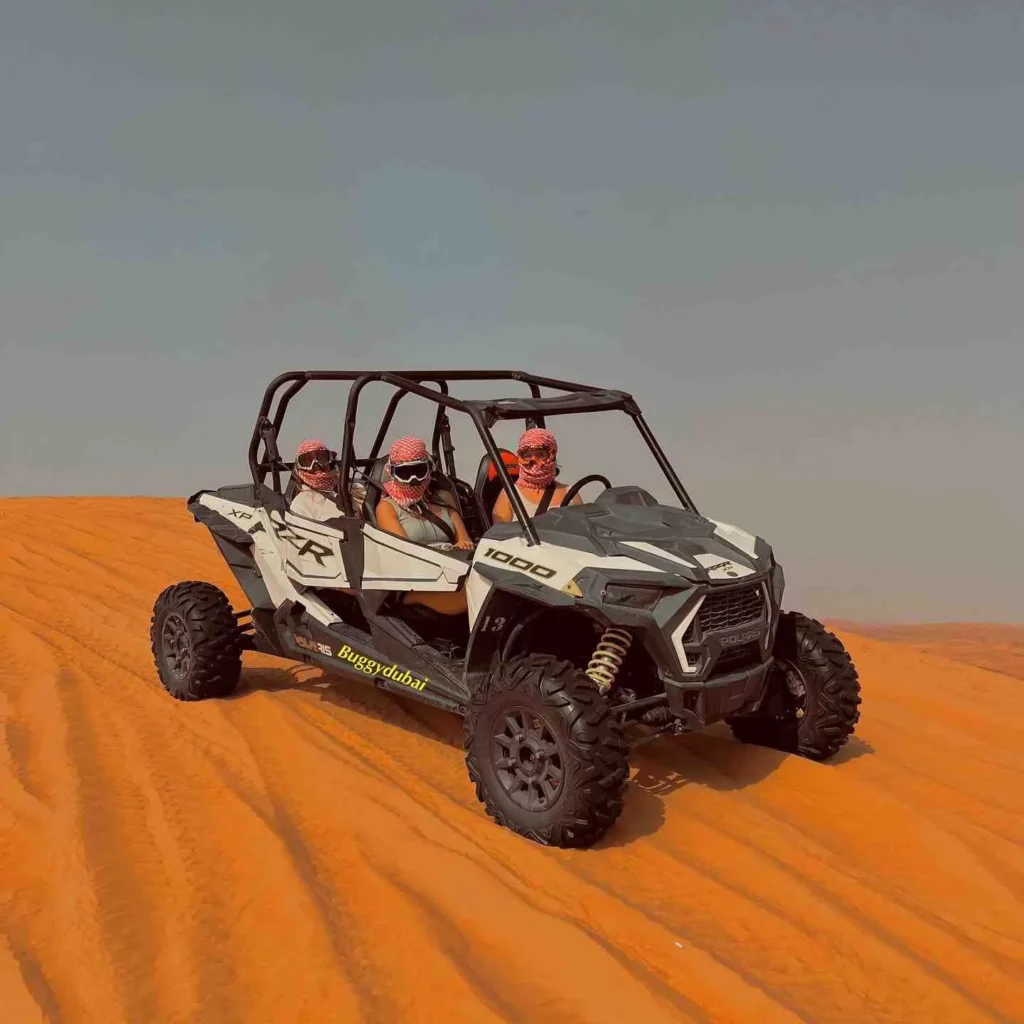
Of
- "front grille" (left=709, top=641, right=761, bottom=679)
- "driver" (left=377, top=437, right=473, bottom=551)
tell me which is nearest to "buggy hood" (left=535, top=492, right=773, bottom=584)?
"front grille" (left=709, top=641, right=761, bottom=679)

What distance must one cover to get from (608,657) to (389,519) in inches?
65.1

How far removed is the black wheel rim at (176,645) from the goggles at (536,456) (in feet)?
8.08

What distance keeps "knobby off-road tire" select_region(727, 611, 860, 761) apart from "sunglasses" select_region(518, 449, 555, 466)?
170 centimetres

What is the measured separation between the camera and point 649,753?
6.04 m

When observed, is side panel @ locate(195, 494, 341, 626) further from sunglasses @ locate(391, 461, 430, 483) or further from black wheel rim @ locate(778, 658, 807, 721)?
black wheel rim @ locate(778, 658, 807, 721)

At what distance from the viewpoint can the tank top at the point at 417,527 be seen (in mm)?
6137

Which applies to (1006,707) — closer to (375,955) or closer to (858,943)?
(858,943)

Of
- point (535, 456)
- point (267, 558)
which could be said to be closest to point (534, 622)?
point (535, 456)

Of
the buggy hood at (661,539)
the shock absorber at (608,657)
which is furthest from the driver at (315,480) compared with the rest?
the shock absorber at (608,657)

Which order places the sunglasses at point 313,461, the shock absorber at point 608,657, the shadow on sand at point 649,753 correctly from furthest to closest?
1. the sunglasses at point 313,461
2. the shadow on sand at point 649,753
3. the shock absorber at point 608,657

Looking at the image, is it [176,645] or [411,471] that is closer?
[411,471]

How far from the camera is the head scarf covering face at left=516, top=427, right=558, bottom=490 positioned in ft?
21.3

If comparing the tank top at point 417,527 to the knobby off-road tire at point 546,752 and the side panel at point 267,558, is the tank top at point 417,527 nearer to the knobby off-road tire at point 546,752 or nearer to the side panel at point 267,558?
the side panel at point 267,558

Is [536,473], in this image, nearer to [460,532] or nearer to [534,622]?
[460,532]
